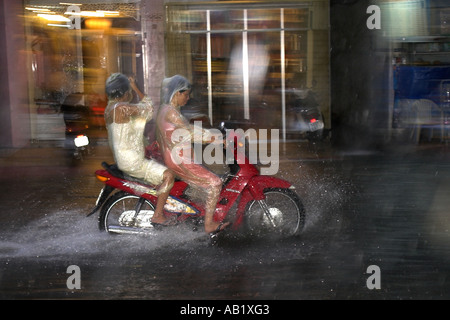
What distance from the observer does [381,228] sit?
25.1ft

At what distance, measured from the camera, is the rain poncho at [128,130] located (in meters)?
6.96

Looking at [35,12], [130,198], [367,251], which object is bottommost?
[367,251]

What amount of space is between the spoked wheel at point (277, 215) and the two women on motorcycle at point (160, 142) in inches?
16.4

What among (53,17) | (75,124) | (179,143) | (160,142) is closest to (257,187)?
(179,143)

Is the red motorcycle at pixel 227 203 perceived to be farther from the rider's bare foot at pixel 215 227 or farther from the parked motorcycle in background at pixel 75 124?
the parked motorcycle in background at pixel 75 124

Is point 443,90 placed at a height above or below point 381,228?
above

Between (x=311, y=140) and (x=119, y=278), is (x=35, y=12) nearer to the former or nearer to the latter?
(x=311, y=140)

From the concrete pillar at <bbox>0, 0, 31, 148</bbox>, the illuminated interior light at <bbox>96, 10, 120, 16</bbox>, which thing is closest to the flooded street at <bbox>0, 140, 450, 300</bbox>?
the concrete pillar at <bbox>0, 0, 31, 148</bbox>

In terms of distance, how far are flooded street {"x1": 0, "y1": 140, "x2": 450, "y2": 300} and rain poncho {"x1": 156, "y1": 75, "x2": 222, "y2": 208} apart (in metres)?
0.58

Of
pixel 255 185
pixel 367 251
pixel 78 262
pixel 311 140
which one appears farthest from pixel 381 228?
pixel 311 140

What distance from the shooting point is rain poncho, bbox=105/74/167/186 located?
696cm

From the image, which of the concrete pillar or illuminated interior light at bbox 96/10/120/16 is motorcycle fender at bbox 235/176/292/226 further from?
illuminated interior light at bbox 96/10/120/16

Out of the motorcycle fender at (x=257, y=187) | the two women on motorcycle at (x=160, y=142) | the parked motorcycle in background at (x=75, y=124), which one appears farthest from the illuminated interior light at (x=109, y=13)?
the motorcycle fender at (x=257, y=187)

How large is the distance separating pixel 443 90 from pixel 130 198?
10.2 m
